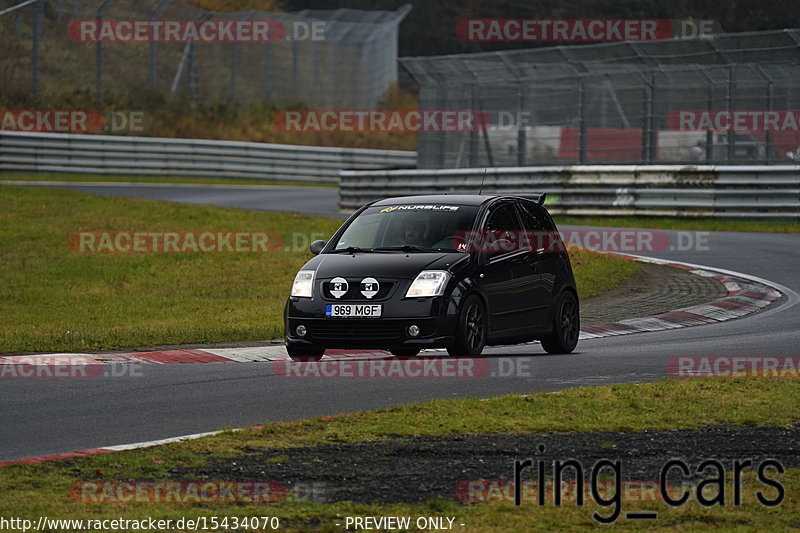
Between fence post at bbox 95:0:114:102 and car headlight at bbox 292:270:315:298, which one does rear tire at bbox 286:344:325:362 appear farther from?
fence post at bbox 95:0:114:102

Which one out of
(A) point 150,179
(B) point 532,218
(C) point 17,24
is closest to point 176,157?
(A) point 150,179

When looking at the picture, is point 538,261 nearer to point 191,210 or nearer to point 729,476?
point 729,476

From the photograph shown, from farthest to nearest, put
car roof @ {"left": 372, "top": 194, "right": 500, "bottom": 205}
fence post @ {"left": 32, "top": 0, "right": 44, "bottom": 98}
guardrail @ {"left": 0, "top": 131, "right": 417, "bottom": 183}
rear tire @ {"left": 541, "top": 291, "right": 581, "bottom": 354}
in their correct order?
fence post @ {"left": 32, "top": 0, "right": 44, "bottom": 98}, guardrail @ {"left": 0, "top": 131, "right": 417, "bottom": 183}, rear tire @ {"left": 541, "top": 291, "right": 581, "bottom": 354}, car roof @ {"left": 372, "top": 194, "right": 500, "bottom": 205}

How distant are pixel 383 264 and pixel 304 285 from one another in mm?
723

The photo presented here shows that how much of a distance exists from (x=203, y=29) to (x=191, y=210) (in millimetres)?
16105

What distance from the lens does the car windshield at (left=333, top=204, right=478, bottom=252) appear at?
1225 cm

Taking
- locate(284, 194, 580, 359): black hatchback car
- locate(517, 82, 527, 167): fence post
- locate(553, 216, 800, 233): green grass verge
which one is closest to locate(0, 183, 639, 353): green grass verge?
locate(284, 194, 580, 359): black hatchback car

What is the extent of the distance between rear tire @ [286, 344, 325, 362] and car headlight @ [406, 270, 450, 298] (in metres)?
0.99

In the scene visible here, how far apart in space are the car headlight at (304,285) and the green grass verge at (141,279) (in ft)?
8.09

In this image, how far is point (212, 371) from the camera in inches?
455

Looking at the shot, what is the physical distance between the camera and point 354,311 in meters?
11.5

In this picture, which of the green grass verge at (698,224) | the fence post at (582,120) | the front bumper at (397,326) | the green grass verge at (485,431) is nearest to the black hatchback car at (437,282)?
the front bumper at (397,326)

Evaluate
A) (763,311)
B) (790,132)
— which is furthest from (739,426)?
(790,132)

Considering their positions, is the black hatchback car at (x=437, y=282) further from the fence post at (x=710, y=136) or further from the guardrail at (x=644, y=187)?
the fence post at (x=710, y=136)
